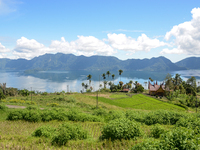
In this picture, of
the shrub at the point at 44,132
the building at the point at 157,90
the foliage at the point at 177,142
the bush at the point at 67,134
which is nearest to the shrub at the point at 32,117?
the shrub at the point at 44,132

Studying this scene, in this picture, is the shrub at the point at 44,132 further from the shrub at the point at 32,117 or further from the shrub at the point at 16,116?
the shrub at the point at 16,116

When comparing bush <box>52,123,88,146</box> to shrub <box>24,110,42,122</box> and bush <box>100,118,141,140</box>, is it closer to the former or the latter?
bush <box>100,118,141,140</box>

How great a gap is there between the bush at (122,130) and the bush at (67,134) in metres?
2.38

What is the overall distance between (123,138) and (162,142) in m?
3.93

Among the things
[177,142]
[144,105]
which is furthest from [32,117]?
[144,105]

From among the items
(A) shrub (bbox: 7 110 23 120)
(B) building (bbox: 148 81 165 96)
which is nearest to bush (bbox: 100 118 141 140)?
(A) shrub (bbox: 7 110 23 120)

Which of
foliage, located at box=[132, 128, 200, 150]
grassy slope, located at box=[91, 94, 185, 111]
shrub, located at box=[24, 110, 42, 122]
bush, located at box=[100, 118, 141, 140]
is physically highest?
foliage, located at box=[132, 128, 200, 150]

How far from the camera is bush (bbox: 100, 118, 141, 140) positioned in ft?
31.1

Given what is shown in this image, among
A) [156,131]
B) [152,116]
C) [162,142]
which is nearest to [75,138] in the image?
[156,131]

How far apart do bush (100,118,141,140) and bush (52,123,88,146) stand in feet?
7.81

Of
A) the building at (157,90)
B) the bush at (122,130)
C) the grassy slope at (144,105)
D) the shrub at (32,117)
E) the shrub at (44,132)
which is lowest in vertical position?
the grassy slope at (144,105)

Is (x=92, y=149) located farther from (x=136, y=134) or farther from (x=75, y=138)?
(x=136, y=134)

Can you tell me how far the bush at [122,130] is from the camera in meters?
9.47

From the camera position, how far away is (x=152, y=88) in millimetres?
74500
